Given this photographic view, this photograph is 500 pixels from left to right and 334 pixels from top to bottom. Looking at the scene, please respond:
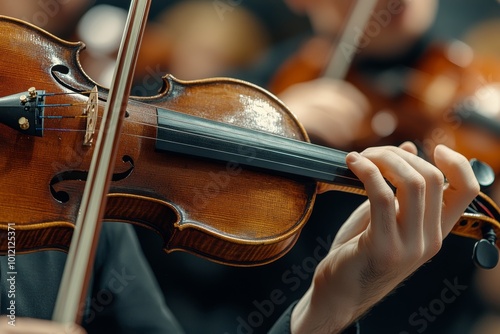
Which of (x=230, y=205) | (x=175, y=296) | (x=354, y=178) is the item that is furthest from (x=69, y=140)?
(x=175, y=296)

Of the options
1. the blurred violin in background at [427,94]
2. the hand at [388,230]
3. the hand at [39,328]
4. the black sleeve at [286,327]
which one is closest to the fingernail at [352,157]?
the hand at [388,230]

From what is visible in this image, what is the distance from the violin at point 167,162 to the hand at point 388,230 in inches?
1.7

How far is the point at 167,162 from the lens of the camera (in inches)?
29.3

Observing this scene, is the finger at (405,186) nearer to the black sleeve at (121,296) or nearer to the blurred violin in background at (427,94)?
the black sleeve at (121,296)

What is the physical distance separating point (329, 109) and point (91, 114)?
0.84m

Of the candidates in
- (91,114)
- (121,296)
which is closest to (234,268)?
(121,296)

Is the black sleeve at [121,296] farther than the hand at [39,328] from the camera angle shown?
Yes

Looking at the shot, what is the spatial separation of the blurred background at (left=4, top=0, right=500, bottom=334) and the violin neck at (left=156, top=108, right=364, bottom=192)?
0.53 meters

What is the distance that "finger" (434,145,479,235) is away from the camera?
81 cm

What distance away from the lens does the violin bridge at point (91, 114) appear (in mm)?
688

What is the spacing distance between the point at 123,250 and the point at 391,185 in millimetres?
455

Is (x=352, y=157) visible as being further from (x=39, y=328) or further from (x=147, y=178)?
(x=39, y=328)

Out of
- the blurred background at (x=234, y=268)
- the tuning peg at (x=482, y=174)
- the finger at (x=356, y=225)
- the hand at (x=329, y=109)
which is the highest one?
the tuning peg at (x=482, y=174)

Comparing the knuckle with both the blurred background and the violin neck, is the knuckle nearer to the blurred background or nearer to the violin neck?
the violin neck
